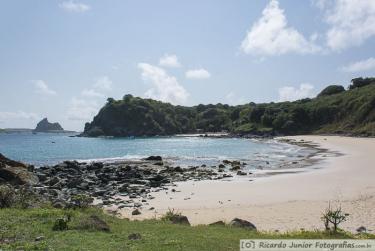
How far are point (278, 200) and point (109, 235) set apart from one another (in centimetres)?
1803

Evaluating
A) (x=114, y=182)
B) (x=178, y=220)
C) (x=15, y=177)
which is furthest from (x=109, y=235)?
(x=114, y=182)

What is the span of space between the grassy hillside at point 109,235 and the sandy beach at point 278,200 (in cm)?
553

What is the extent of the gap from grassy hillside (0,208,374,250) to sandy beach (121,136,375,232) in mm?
5527

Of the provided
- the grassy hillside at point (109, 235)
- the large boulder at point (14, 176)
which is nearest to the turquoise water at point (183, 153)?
the large boulder at point (14, 176)

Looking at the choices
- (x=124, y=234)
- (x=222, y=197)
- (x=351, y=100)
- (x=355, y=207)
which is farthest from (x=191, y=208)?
(x=351, y=100)

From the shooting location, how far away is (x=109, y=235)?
1568cm

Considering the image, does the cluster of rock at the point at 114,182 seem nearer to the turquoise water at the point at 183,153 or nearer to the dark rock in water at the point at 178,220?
the dark rock in water at the point at 178,220

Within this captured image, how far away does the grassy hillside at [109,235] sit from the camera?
1395cm

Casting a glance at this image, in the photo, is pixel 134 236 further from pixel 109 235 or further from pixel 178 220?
pixel 178 220

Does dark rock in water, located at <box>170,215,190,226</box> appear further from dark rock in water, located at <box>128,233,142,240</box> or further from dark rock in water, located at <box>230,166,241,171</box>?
dark rock in water, located at <box>230,166,241,171</box>

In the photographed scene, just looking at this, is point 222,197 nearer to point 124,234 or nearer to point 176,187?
point 176,187

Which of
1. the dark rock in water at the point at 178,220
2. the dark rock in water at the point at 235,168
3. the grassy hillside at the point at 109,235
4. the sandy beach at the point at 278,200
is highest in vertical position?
the grassy hillside at the point at 109,235

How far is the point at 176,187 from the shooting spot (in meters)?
40.1

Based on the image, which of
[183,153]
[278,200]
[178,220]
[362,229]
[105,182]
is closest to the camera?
[362,229]
